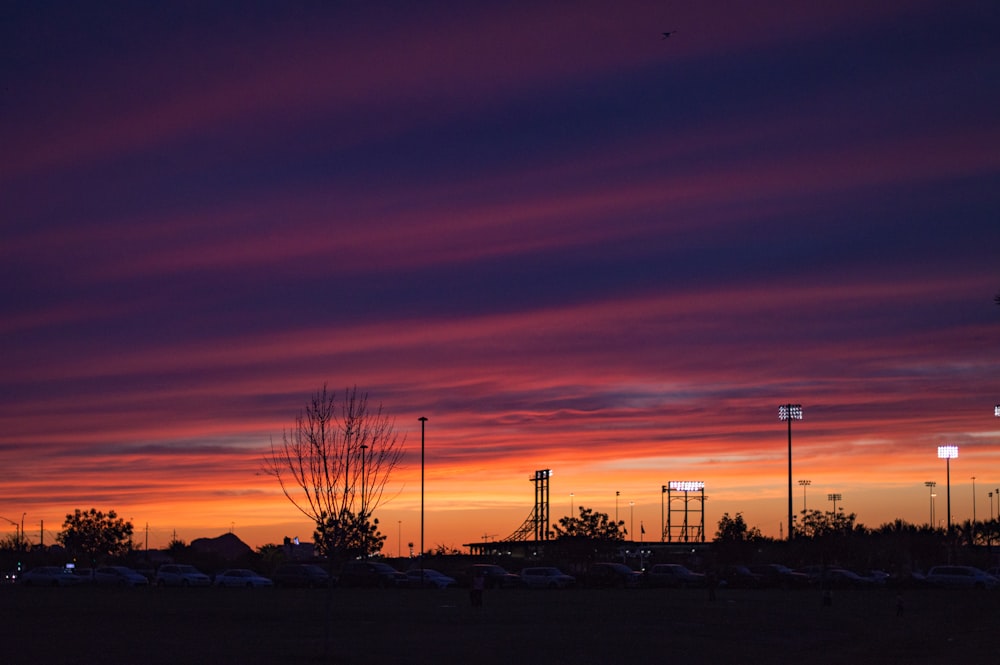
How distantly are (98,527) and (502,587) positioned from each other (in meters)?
85.2

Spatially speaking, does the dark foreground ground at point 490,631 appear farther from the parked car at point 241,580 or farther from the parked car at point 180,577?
the parked car at point 180,577

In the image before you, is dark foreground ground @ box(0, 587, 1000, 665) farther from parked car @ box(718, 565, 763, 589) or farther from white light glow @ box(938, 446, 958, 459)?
white light glow @ box(938, 446, 958, 459)

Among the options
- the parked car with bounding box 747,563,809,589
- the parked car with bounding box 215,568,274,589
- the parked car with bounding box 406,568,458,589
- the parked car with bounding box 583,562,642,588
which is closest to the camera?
the parked car with bounding box 215,568,274,589

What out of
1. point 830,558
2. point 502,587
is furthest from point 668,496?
point 502,587

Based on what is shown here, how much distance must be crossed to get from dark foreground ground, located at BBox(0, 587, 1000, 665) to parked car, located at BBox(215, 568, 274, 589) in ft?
63.4

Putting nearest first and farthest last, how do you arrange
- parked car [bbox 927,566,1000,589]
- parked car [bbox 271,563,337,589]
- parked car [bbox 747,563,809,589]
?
parked car [bbox 927,566,1000,589]
parked car [bbox 271,563,337,589]
parked car [bbox 747,563,809,589]

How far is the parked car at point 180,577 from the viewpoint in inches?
3258

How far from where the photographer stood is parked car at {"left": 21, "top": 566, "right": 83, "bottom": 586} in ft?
272

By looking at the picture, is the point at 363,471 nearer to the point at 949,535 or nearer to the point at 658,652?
the point at 658,652

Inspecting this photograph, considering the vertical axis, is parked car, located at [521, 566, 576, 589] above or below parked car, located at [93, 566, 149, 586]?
above

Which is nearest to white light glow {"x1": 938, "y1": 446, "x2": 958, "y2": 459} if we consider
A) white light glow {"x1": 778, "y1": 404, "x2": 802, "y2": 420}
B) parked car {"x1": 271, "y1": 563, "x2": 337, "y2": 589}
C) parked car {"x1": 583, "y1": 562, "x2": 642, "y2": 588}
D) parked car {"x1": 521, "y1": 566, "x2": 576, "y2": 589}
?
white light glow {"x1": 778, "y1": 404, "x2": 802, "y2": 420}

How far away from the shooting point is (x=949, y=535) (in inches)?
4963

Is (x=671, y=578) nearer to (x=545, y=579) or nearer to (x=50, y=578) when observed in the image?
(x=545, y=579)

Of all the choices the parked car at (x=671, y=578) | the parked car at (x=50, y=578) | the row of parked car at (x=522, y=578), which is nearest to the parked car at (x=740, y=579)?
the row of parked car at (x=522, y=578)
